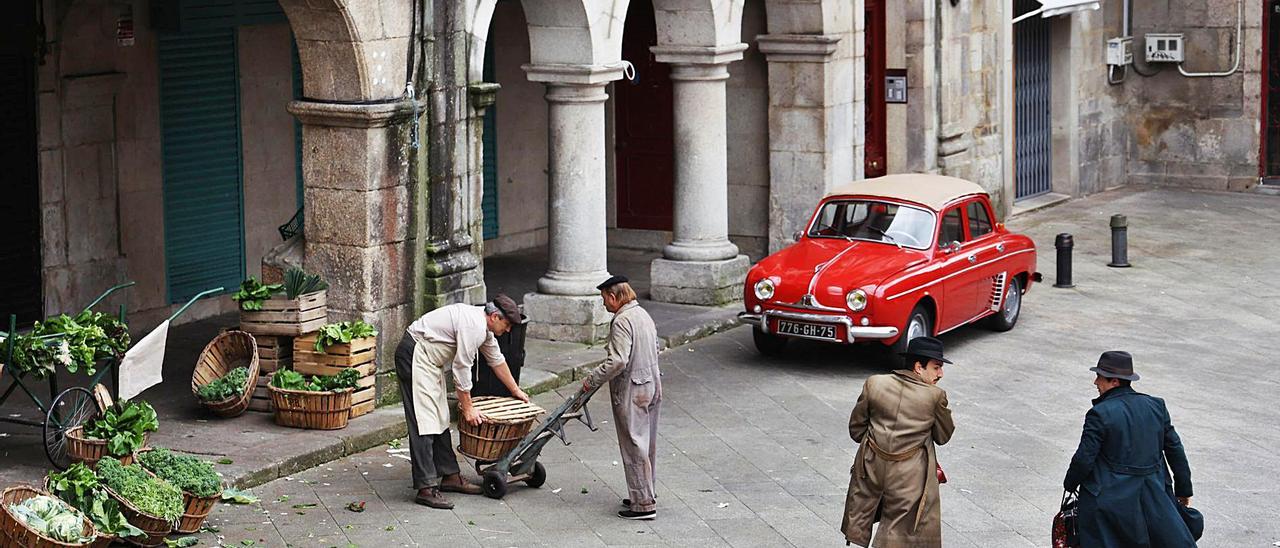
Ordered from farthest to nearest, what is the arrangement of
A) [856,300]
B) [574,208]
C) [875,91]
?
[875,91]
[574,208]
[856,300]

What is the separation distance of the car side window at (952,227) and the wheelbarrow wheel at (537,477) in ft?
17.5

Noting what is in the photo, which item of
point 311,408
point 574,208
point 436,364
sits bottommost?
point 311,408

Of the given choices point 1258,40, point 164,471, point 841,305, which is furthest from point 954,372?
point 1258,40

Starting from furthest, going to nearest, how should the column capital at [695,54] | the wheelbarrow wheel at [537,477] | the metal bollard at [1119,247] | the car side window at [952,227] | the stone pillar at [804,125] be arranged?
the metal bollard at [1119,247]
the stone pillar at [804,125]
the column capital at [695,54]
the car side window at [952,227]
the wheelbarrow wheel at [537,477]

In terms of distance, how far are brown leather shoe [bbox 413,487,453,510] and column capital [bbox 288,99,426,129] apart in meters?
3.04

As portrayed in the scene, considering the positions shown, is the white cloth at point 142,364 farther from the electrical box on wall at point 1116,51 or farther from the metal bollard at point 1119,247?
the electrical box on wall at point 1116,51

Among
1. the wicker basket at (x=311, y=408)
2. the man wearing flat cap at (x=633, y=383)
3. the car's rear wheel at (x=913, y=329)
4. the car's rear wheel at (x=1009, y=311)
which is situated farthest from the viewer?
the car's rear wheel at (x=1009, y=311)

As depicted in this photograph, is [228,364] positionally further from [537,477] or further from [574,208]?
[574,208]

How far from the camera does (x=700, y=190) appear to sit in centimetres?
1836

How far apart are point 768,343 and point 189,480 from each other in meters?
6.58

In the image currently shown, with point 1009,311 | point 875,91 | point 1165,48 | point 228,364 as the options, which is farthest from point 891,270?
point 1165,48

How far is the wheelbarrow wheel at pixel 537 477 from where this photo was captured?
12352 millimetres

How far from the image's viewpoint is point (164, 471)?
11.1 m

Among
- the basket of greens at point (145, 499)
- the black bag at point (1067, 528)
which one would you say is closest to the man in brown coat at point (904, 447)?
the black bag at point (1067, 528)
